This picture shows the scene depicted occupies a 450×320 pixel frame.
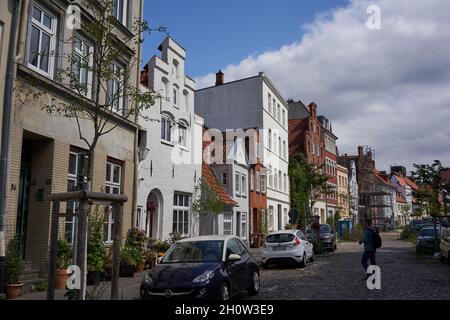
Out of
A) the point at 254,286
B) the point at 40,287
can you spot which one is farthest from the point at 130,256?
the point at 254,286

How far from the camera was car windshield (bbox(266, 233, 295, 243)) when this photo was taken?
18.9 meters

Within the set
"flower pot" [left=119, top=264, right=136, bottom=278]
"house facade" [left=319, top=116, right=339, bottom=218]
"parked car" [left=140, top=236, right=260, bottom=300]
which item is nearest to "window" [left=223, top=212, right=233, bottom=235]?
"flower pot" [left=119, top=264, right=136, bottom=278]

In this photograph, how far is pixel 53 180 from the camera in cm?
1295

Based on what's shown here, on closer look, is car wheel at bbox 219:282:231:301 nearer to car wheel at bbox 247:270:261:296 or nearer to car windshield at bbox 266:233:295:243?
car wheel at bbox 247:270:261:296

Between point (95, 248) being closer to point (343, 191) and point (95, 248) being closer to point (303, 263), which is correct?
point (303, 263)

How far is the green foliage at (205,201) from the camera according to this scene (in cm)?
2244

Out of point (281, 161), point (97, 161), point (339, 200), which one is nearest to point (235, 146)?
point (281, 161)

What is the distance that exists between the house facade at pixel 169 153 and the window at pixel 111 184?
1378 millimetres

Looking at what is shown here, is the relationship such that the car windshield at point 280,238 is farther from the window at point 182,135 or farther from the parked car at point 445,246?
the parked car at point 445,246

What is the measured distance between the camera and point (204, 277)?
9352 mm

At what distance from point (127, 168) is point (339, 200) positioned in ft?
162

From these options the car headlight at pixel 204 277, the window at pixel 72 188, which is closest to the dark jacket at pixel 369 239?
the car headlight at pixel 204 277

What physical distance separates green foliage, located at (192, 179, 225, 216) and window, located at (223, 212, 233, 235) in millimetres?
3646

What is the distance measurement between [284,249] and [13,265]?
10.8m
